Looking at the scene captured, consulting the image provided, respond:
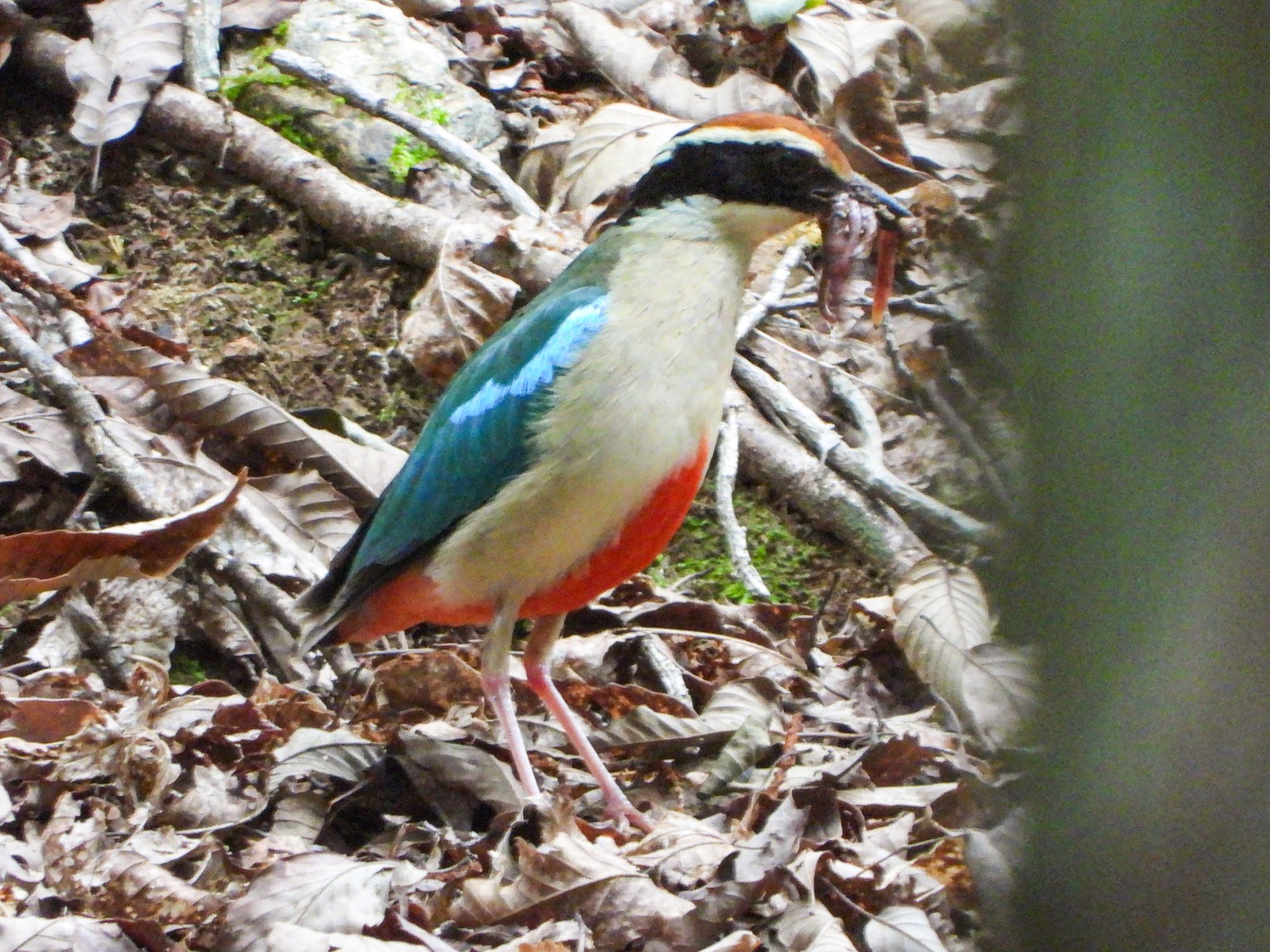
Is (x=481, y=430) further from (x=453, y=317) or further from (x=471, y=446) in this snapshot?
(x=453, y=317)

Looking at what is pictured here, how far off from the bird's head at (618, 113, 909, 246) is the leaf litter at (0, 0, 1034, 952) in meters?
0.52

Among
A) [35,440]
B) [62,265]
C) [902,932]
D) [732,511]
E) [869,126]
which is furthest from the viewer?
[869,126]

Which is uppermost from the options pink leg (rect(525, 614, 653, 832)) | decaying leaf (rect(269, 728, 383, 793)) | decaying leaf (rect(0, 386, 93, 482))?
pink leg (rect(525, 614, 653, 832))

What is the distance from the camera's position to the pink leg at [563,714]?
3.95 metres

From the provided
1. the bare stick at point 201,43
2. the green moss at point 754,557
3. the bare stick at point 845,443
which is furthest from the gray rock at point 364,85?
the green moss at point 754,557

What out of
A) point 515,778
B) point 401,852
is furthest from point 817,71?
point 401,852

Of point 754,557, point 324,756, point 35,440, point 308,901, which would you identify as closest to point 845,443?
point 754,557

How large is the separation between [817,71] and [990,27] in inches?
235

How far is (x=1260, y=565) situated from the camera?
3.28ft

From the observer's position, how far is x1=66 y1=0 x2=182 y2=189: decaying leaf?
21.0ft

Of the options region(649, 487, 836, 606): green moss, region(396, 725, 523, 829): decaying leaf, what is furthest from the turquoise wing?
region(649, 487, 836, 606): green moss

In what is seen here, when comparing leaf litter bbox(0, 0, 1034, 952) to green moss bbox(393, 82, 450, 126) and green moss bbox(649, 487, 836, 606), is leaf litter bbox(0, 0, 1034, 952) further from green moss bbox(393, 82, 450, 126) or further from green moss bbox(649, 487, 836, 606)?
green moss bbox(393, 82, 450, 126)

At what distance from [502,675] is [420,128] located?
2.99 meters

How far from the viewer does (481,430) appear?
13.6ft
